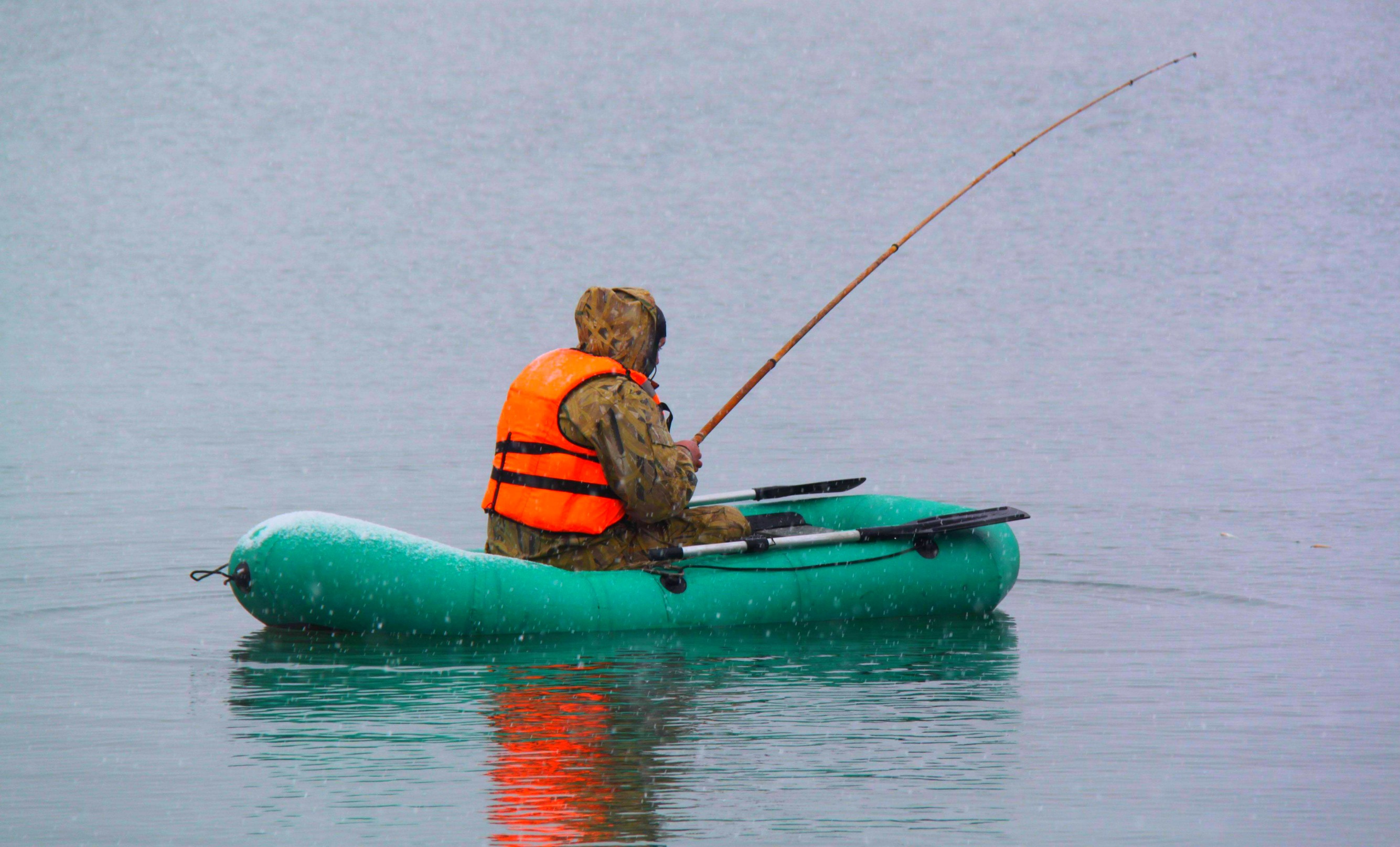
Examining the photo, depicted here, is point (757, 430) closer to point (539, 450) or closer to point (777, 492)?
point (777, 492)

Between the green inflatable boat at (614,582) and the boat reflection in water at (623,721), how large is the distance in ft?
0.28

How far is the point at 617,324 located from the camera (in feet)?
22.9

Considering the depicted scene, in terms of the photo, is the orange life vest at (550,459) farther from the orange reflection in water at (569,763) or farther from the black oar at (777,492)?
the black oar at (777,492)

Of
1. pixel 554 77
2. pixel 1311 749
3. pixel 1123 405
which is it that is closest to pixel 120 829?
pixel 1311 749

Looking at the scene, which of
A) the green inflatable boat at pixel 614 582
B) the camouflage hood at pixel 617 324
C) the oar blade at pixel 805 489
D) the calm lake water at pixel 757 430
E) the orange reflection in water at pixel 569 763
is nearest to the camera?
the orange reflection in water at pixel 569 763

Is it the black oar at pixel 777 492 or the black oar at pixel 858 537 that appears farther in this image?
the black oar at pixel 777 492

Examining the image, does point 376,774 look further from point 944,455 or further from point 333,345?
point 333,345

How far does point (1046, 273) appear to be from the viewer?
85.4 feet

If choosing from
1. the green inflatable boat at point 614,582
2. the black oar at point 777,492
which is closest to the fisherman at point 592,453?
the green inflatable boat at point 614,582

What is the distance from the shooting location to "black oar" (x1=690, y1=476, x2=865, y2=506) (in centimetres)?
812

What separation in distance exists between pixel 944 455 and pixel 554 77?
39086 mm

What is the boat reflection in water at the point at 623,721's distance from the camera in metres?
4.86

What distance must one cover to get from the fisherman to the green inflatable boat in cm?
15

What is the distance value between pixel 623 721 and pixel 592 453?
1.36 m
